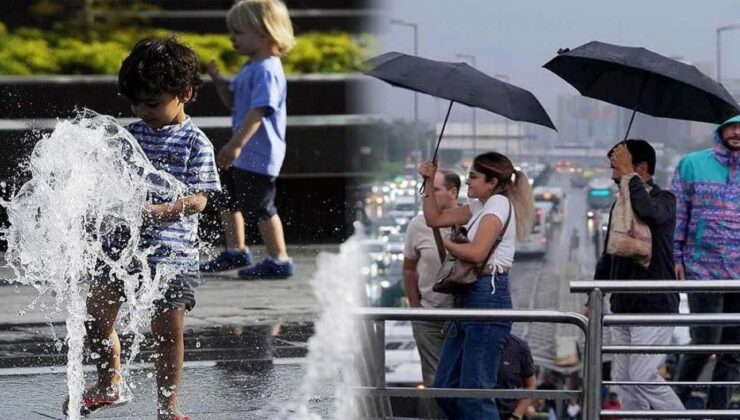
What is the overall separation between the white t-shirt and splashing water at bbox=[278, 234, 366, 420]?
1.80ft

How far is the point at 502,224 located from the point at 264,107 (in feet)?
7.33

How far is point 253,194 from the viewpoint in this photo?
8102 millimetres

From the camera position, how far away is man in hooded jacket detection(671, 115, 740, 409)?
7.11m

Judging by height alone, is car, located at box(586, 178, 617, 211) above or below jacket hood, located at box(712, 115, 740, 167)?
below

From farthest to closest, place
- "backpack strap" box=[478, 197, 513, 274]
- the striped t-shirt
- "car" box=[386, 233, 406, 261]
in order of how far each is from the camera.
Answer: "car" box=[386, 233, 406, 261] < "backpack strap" box=[478, 197, 513, 274] < the striped t-shirt

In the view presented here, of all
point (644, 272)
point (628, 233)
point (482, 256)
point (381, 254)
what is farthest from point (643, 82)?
point (381, 254)

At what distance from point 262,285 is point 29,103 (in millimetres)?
2086

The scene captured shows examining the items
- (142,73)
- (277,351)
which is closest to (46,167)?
(142,73)

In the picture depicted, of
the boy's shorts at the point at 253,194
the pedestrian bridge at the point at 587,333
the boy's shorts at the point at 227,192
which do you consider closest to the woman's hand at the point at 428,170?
the pedestrian bridge at the point at 587,333

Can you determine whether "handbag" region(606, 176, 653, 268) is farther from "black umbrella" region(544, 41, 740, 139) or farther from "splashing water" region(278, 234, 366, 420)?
"splashing water" region(278, 234, 366, 420)

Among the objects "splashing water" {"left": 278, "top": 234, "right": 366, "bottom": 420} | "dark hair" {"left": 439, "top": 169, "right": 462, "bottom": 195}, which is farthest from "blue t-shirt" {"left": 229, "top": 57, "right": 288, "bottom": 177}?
"dark hair" {"left": 439, "top": 169, "right": 462, "bottom": 195}

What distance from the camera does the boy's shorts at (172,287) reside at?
5.02m

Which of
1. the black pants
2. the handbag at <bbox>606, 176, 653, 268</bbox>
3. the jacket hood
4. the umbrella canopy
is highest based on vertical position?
the umbrella canopy

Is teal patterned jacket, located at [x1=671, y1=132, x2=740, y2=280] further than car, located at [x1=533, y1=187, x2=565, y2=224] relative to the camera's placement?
No
